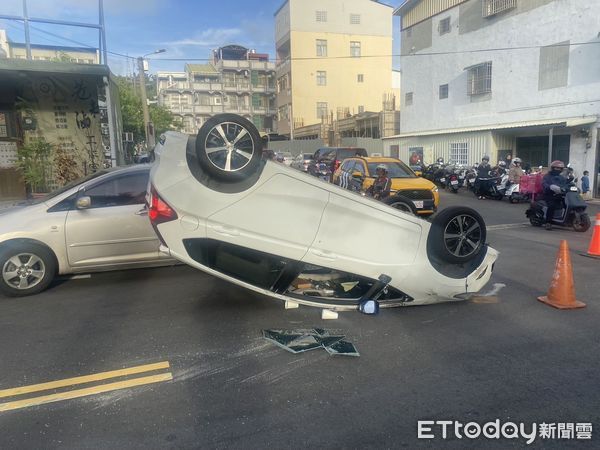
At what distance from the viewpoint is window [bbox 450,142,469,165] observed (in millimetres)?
21750

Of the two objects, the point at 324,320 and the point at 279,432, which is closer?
the point at 279,432

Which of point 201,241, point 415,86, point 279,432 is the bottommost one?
point 279,432

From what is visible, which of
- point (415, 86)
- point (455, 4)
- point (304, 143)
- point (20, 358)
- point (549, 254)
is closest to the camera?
point (20, 358)

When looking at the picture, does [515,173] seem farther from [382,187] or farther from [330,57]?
[330,57]

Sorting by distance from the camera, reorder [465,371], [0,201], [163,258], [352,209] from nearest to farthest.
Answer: [465,371] → [352,209] → [163,258] → [0,201]

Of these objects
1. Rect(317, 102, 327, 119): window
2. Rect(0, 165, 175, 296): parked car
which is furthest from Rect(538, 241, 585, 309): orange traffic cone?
Rect(317, 102, 327, 119): window

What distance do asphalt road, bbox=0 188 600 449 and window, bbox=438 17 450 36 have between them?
2156 centimetres

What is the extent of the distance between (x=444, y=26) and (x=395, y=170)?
52.7 feet

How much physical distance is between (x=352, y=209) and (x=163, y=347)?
218 centimetres

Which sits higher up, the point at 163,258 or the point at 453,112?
the point at 453,112

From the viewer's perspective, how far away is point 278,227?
4172 millimetres

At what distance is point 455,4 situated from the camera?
2306cm

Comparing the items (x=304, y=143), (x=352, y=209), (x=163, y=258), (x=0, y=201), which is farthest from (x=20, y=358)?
(x=304, y=143)

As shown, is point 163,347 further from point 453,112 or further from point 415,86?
point 415,86
